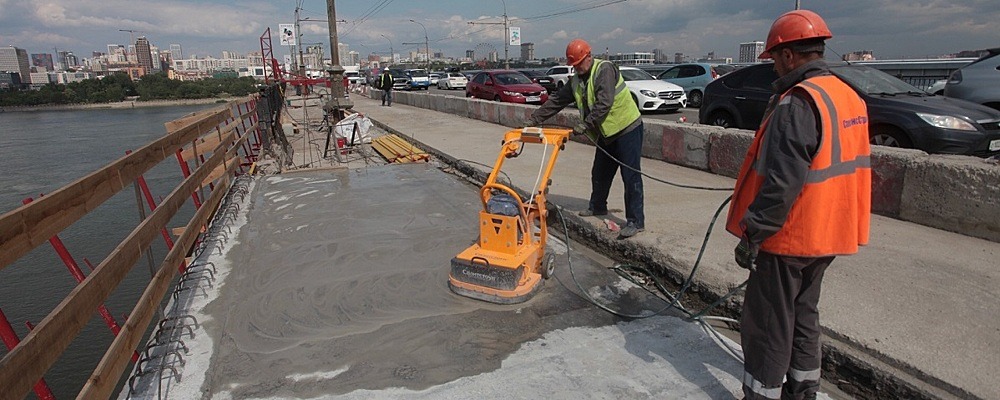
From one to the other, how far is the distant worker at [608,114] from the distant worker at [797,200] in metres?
2.32

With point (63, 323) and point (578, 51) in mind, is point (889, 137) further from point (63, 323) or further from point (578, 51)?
point (63, 323)

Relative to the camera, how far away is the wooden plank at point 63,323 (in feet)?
6.09

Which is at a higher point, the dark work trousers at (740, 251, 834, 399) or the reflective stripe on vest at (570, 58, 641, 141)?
the reflective stripe on vest at (570, 58, 641, 141)

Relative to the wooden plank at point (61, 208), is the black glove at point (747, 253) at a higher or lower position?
lower

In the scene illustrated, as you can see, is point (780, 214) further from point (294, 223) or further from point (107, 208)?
point (107, 208)

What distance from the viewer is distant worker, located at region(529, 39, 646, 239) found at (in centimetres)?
477

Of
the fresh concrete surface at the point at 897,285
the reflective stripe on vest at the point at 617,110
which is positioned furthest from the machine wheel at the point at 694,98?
the reflective stripe on vest at the point at 617,110

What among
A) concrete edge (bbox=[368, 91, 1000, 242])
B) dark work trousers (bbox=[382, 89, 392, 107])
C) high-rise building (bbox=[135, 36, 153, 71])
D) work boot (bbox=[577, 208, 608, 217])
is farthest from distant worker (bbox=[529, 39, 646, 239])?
high-rise building (bbox=[135, 36, 153, 71])

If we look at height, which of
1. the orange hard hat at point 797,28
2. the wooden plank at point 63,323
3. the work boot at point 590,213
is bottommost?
the work boot at point 590,213

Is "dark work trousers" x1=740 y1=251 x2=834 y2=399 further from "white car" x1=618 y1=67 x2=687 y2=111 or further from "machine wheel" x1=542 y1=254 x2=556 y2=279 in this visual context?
"white car" x1=618 y1=67 x2=687 y2=111

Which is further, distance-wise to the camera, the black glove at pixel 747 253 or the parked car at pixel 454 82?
the parked car at pixel 454 82

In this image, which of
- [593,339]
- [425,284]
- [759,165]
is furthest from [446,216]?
[759,165]

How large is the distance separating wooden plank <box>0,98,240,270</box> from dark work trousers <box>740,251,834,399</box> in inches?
115

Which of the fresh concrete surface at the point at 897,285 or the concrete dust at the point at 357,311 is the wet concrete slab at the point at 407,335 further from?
the fresh concrete surface at the point at 897,285
